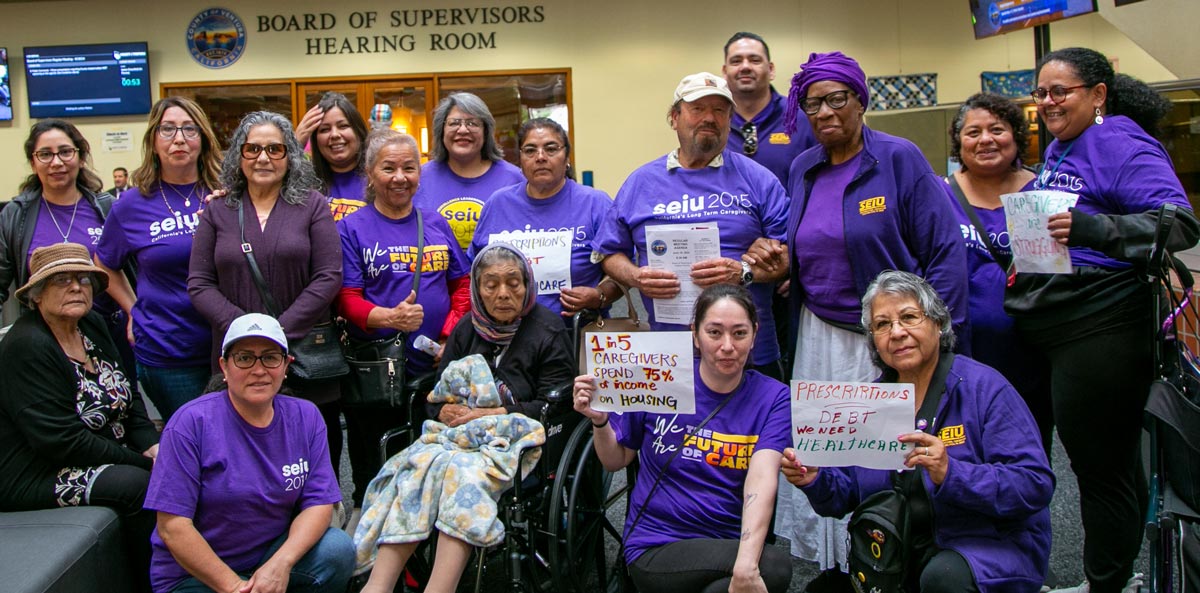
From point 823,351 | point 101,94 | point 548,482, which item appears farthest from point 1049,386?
point 101,94

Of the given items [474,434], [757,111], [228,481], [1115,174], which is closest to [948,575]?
[1115,174]

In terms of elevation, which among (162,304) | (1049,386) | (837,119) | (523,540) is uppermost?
(837,119)

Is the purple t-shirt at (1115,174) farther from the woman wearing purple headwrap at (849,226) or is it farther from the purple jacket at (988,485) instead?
the purple jacket at (988,485)

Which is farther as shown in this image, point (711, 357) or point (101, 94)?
point (101, 94)

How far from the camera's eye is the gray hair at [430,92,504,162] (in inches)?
148

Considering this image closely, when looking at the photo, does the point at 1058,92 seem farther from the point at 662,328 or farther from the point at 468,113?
the point at 468,113

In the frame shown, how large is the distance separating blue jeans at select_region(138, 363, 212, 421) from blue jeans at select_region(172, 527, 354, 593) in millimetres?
915

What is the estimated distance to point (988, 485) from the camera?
2117 millimetres

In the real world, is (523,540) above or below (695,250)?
below

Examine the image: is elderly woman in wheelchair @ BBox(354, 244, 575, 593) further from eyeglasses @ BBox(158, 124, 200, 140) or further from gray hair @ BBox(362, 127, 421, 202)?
eyeglasses @ BBox(158, 124, 200, 140)

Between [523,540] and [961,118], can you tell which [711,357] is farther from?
[961,118]

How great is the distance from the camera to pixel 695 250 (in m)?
2.96

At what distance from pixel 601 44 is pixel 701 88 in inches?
298

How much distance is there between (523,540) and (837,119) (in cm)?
161
